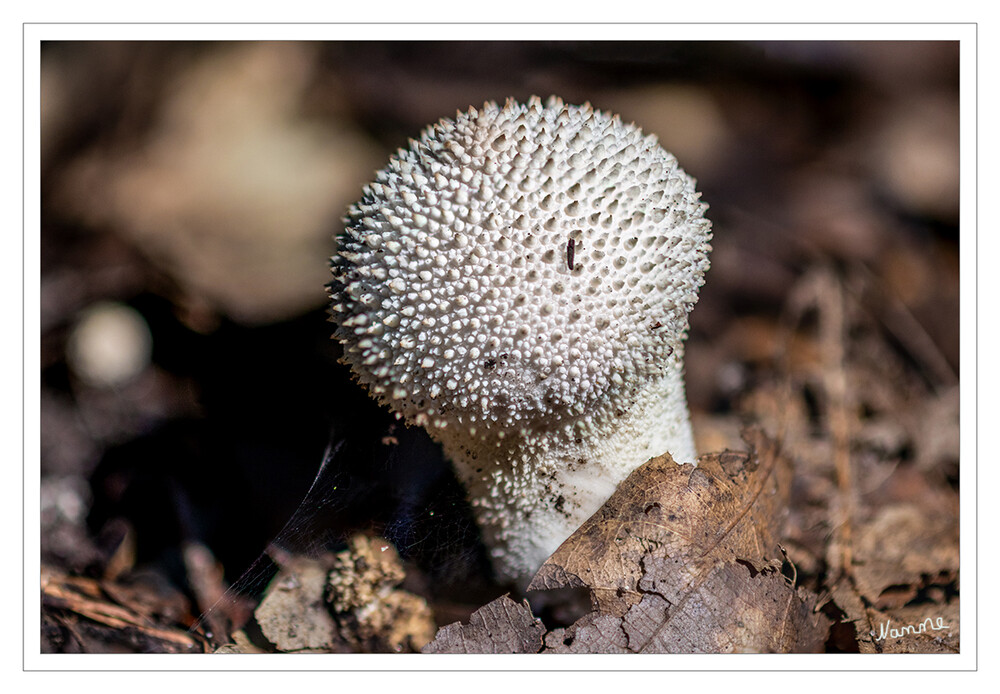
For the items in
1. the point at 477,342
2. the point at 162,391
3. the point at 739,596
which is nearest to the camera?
the point at 477,342

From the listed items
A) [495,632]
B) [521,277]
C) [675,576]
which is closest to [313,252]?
[521,277]

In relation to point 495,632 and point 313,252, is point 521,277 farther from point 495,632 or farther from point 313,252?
point 495,632

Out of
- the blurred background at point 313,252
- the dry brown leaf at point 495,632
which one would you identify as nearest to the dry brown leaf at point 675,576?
the dry brown leaf at point 495,632

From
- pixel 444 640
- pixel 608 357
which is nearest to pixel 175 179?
pixel 608 357

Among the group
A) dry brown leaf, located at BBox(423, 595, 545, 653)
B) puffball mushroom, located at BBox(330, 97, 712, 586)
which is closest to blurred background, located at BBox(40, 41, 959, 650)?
dry brown leaf, located at BBox(423, 595, 545, 653)

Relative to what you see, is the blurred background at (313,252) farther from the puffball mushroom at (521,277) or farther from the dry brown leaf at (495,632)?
the puffball mushroom at (521,277)

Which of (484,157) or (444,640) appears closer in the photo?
(484,157)
